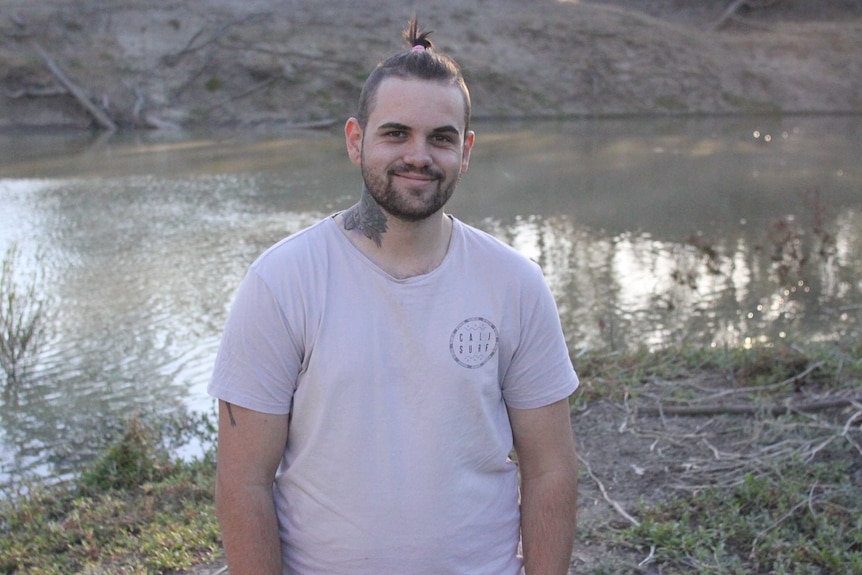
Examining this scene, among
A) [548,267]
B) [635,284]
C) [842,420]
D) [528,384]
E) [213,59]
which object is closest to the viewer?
[528,384]

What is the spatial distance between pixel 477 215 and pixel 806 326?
585 centimetres

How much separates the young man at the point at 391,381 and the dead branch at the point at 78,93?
25.7 metres

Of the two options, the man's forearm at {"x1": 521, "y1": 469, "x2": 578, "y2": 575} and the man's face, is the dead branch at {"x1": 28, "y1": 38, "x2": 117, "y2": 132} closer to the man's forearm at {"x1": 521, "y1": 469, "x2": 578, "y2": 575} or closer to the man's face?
the man's face

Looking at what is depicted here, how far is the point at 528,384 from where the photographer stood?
91.0 inches

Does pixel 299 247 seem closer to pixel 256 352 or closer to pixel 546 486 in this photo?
pixel 256 352

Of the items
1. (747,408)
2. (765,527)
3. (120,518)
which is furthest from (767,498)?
(120,518)

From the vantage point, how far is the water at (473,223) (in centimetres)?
725

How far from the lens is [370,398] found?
2137mm

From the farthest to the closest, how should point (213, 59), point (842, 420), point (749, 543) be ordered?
point (213, 59) → point (842, 420) → point (749, 543)

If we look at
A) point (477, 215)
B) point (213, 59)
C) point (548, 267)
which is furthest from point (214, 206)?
point (213, 59)

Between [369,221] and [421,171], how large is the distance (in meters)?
0.18

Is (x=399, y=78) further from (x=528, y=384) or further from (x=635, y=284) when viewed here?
(x=635, y=284)

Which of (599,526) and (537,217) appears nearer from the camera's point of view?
(599,526)

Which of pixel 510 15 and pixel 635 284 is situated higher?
pixel 510 15
